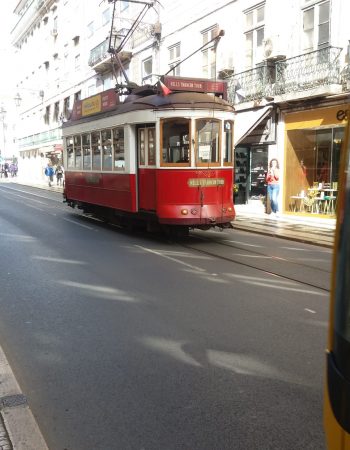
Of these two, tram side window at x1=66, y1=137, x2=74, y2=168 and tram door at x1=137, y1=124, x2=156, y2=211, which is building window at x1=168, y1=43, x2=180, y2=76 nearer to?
tram side window at x1=66, y1=137, x2=74, y2=168

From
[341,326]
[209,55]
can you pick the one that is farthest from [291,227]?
[341,326]

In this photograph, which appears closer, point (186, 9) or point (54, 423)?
point (54, 423)

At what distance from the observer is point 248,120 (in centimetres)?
1764

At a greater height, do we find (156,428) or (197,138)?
(197,138)

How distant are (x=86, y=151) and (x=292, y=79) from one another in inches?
275

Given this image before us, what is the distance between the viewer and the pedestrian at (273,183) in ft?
53.8

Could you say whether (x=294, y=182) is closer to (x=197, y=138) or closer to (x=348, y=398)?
(x=197, y=138)

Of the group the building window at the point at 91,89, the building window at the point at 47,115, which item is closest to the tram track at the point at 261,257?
the building window at the point at 91,89

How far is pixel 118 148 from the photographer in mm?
11992

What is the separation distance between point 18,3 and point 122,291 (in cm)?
6242

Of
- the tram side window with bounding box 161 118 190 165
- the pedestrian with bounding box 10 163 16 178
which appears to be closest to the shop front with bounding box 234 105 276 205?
the tram side window with bounding box 161 118 190 165

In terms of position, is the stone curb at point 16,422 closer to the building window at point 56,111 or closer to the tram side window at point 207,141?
the tram side window at point 207,141

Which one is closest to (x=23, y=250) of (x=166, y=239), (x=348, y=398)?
(x=166, y=239)

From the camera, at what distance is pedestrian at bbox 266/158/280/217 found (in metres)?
16.4
